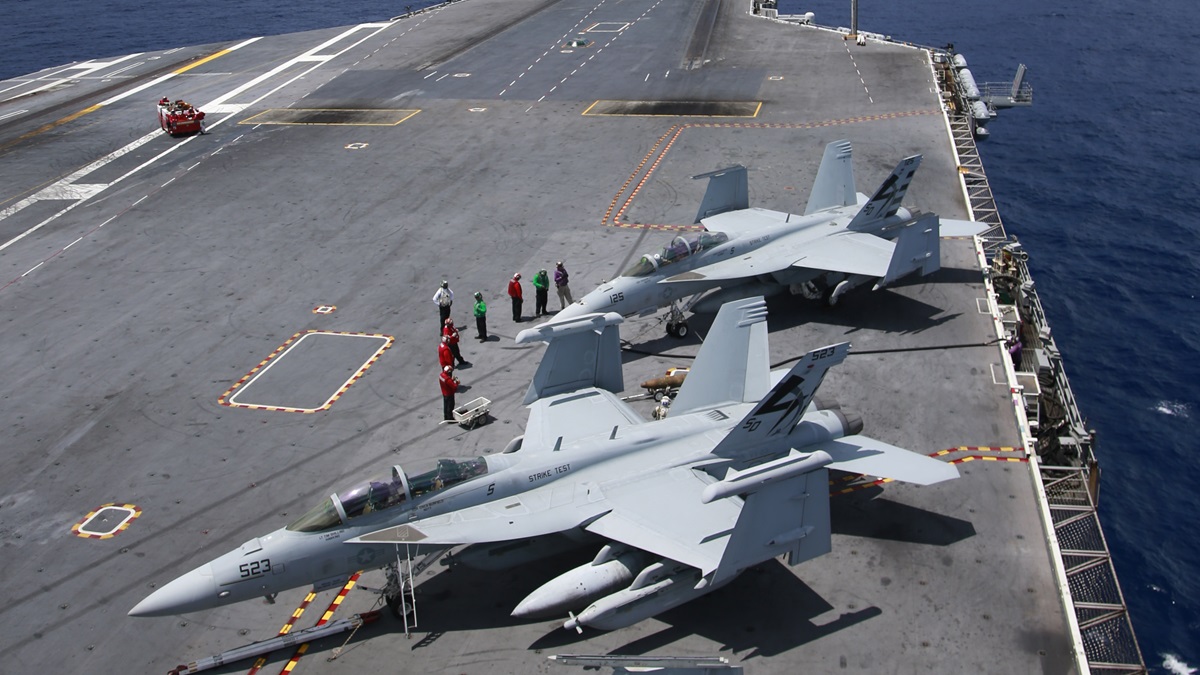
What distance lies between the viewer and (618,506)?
701 inches

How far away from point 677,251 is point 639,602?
13.3m

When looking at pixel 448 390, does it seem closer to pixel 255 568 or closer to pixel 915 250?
pixel 255 568

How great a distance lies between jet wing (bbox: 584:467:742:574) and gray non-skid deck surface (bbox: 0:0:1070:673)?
1.60m

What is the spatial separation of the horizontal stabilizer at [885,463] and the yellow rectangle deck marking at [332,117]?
36356mm

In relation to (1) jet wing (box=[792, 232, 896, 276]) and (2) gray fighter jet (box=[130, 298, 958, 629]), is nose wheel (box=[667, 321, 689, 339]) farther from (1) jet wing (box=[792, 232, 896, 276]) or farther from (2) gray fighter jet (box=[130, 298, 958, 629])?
(2) gray fighter jet (box=[130, 298, 958, 629])

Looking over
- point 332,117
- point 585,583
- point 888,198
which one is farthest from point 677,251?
point 332,117

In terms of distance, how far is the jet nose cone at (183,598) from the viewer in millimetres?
16156

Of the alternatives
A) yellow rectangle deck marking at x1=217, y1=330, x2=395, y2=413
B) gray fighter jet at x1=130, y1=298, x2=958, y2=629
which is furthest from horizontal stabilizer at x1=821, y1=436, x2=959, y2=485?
yellow rectangle deck marking at x1=217, y1=330, x2=395, y2=413

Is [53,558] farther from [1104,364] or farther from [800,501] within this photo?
[1104,364]

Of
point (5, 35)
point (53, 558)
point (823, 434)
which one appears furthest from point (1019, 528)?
point (5, 35)

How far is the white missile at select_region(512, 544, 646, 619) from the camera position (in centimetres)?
1658

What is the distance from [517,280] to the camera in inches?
1136

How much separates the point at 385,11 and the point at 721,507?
4276 inches

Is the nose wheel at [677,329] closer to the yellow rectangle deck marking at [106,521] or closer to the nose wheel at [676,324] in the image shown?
the nose wheel at [676,324]
